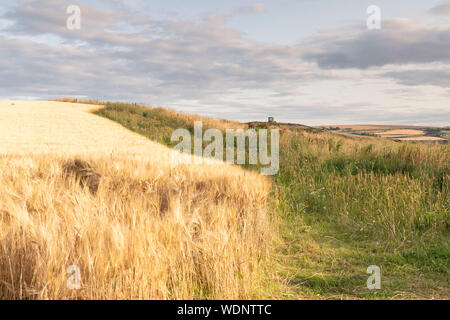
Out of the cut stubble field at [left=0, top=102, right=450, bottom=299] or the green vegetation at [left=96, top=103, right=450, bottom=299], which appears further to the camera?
the green vegetation at [left=96, top=103, right=450, bottom=299]

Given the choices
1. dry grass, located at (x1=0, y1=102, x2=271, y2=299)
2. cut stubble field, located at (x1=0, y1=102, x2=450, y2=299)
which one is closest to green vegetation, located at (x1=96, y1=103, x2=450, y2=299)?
cut stubble field, located at (x1=0, y1=102, x2=450, y2=299)

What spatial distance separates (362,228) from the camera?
5695mm

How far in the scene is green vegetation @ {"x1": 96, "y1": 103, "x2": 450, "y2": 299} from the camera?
400 cm

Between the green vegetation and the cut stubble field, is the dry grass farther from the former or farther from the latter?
the green vegetation

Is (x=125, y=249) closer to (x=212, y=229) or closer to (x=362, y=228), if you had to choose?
(x=212, y=229)

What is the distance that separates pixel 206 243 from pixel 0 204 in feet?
8.11

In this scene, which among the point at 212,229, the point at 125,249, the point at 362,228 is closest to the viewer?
the point at 125,249

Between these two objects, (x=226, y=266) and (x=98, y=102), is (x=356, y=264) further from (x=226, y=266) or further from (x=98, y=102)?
(x=98, y=102)

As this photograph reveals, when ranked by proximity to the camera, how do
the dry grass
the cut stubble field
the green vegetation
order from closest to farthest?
the dry grass, the cut stubble field, the green vegetation

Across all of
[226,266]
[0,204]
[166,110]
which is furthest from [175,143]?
[226,266]

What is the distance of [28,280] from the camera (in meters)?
2.98

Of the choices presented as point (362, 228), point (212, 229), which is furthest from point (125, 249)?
point (362, 228)

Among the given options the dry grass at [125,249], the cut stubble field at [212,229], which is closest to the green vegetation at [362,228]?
the cut stubble field at [212,229]
